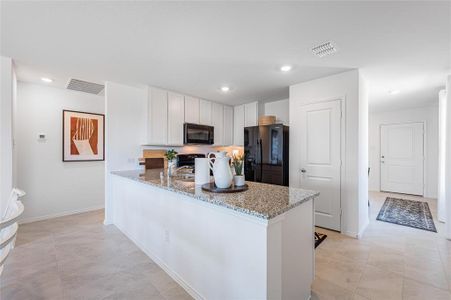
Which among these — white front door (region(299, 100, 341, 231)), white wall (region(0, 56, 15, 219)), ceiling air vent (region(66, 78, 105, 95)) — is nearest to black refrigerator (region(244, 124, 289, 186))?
white front door (region(299, 100, 341, 231))

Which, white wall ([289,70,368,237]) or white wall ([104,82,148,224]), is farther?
white wall ([104,82,148,224])

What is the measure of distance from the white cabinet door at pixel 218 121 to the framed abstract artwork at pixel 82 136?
236 cm

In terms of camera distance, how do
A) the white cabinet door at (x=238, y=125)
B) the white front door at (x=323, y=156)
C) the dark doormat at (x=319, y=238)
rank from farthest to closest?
1. the white cabinet door at (x=238, y=125)
2. the white front door at (x=323, y=156)
3. the dark doormat at (x=319, y=238)

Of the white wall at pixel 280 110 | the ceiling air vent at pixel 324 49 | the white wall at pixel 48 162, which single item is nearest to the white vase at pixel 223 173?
the ceiling air vent at pixel 324 49

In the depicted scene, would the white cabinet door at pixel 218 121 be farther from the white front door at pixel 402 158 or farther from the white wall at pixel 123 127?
the white front door at pixel 402 158

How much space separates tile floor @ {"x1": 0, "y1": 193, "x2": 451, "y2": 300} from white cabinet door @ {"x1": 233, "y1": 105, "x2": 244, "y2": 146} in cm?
277

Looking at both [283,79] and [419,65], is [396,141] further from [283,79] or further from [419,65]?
[283,79]

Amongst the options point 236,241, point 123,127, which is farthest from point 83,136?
point 236,241

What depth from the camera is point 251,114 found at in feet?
15.7

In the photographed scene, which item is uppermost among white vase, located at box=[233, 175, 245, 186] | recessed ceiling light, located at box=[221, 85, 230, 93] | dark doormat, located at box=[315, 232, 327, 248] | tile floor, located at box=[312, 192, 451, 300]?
recessed ceiling light, located at box=[221, 85, 230, 93]

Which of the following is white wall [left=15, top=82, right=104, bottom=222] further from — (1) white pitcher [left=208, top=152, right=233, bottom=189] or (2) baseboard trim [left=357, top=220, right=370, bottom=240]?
(2) baseboard trim [left=357, top=220, right=370, bottom=240]

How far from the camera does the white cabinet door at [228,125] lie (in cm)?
507

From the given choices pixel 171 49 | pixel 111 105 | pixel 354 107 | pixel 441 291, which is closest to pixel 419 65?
pixel 354 107

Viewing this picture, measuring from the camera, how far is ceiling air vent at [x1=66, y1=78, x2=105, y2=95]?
3.47 m
